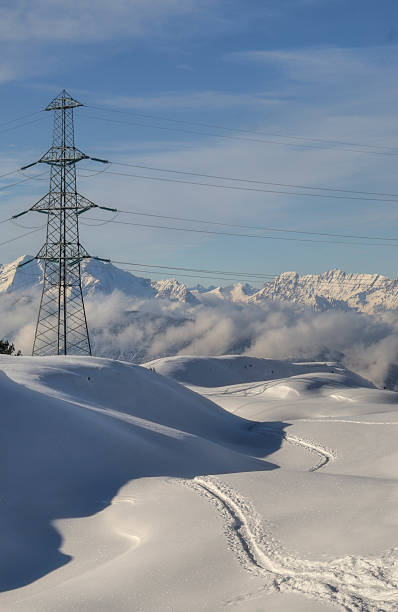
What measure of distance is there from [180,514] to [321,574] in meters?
6.41

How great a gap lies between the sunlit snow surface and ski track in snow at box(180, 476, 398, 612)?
0.13 ft

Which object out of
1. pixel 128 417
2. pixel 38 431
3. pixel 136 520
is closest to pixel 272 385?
pixel 128 417

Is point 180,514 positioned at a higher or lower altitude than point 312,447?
higher

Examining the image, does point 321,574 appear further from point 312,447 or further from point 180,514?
point 312,447

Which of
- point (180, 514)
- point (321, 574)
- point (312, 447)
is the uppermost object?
point (321, 574)

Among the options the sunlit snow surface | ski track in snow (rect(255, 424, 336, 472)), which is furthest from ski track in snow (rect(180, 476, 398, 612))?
ski track in snow (rect(255, 424, 336, 472))

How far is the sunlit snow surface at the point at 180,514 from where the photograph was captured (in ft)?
41.7

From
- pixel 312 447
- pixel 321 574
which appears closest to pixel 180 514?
pixel 321 574

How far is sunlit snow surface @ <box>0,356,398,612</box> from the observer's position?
1271 centimetres

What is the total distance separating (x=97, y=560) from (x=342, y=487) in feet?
26.2

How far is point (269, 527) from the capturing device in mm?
16516

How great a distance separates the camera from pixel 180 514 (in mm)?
18297

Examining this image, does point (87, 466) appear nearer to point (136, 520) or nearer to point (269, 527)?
point (136, 520)

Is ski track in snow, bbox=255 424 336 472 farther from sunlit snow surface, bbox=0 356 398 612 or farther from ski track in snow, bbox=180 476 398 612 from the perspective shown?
ski track in snow, bbox=180 476 398 612
